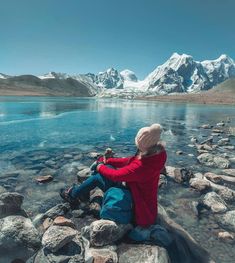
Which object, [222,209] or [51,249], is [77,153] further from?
[51,249]

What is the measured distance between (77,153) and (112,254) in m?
14.9

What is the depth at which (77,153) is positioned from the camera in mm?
21844

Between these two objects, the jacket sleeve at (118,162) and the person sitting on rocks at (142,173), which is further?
Answer: the jacket sleeve at (118,162)

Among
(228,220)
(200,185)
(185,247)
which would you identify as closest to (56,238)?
(185,247)

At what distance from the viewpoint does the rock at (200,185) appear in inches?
531

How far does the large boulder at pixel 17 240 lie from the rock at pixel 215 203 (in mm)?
7294

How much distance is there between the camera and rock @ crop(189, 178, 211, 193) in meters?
13.5

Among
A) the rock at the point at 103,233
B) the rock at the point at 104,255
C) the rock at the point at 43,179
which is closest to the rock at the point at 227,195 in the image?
the rock at the point at 103,233

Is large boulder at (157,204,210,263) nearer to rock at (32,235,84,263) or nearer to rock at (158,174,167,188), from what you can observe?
rock at (32,235,84,263)

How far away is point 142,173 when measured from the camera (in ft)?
24.4

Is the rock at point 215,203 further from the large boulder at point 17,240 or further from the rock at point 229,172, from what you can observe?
the large boulder at point 17,240

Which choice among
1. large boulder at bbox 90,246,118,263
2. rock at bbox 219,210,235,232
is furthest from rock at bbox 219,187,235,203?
A: large boulder at bbox 90,246,118,263

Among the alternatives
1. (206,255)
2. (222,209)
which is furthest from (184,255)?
(222,209)

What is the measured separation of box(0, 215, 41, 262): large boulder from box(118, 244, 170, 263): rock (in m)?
2.34
